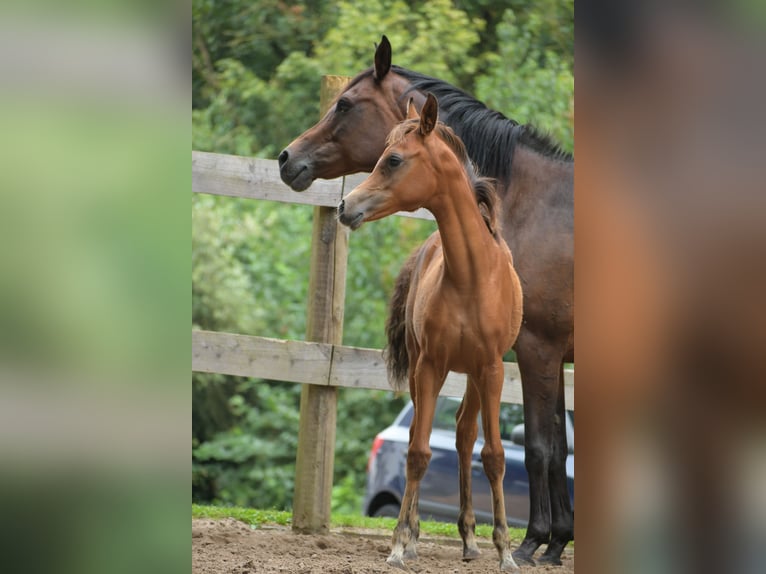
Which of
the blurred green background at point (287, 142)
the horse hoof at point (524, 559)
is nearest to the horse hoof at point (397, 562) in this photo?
the horse hoof at point (524, 559)

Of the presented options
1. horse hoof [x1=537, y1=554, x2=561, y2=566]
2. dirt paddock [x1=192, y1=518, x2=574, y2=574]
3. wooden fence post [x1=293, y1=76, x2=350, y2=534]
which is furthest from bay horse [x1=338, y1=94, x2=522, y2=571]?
wooden fence post [x1=293, y1=76, x2=350, y2=534]

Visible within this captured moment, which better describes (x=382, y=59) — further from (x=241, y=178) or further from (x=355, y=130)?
(x=241, y=178)

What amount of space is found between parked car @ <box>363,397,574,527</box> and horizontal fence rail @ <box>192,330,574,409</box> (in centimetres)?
156

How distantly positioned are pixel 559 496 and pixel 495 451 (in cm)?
79

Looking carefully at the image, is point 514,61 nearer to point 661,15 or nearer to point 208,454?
point 208,454

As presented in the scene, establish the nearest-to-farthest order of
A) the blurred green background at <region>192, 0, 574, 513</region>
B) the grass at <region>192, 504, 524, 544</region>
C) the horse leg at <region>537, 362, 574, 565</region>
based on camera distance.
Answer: the horse leg at <region>537, 362, 574, 565</region>, the grass at <region>192, 504, 524, 544</region>, the blurred green background at <region>192, 0, 574, 513</region>

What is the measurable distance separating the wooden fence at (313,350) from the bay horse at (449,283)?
1.06 m

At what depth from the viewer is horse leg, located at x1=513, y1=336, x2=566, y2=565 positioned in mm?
4152

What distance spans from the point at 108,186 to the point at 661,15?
0.95 metres

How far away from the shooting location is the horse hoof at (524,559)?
4082 millimetres

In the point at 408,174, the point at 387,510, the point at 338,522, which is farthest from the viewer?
the point at 387,510

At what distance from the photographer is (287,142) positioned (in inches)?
405

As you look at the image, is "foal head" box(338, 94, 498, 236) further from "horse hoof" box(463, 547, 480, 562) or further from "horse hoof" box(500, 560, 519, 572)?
"horse hoof" box(463, 547, 480, 562)

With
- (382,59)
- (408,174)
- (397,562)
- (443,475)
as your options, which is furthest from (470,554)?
(443,475)
